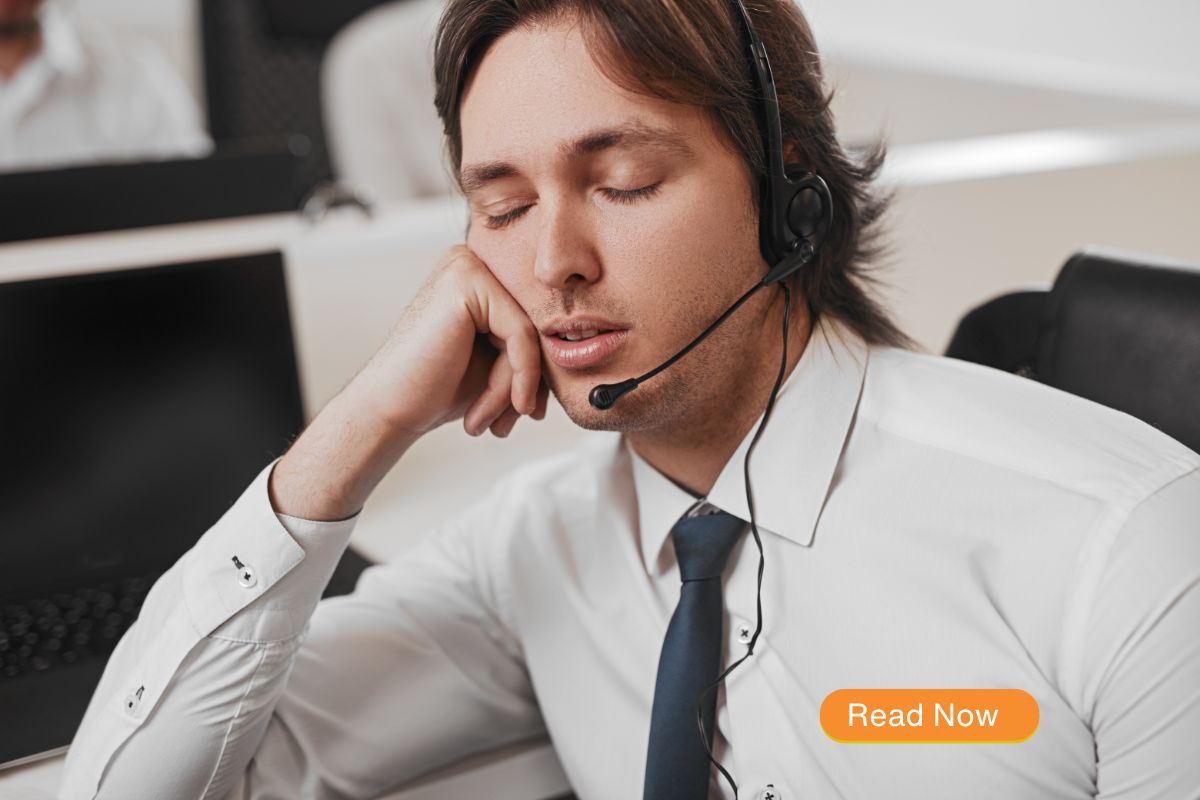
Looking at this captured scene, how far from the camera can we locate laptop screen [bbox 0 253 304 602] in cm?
116

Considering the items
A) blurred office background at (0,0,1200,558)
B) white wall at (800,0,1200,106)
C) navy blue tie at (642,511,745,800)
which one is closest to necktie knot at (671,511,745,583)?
navy blue tie at (642,511,745,800)

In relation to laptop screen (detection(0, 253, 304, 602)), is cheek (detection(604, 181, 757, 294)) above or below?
above

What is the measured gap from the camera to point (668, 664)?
82 cm

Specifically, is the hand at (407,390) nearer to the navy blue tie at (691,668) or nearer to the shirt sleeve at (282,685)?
the shirt sleeve at (282,685)

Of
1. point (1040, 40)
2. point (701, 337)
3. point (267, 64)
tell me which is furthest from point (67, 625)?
point (1040, 40)

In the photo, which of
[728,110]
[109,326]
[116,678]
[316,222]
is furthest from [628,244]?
[316,222]

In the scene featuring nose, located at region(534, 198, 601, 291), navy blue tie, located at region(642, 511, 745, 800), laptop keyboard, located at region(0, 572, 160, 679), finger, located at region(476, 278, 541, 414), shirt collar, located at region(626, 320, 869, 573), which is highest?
nose, located at region(534, 198, 601, 291)

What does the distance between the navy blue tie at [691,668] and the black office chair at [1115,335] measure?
379mm

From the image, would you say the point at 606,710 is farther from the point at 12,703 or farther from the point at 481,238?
the point at 12,703

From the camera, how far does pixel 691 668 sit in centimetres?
81

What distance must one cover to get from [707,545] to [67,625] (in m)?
0.76

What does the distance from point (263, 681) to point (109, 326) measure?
565 millimetres

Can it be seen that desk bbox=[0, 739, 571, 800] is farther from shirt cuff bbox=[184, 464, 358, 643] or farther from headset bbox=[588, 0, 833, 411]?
headset bbox=[588, 0, 833, 411]

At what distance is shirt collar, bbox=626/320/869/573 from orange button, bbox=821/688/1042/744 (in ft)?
0.45
